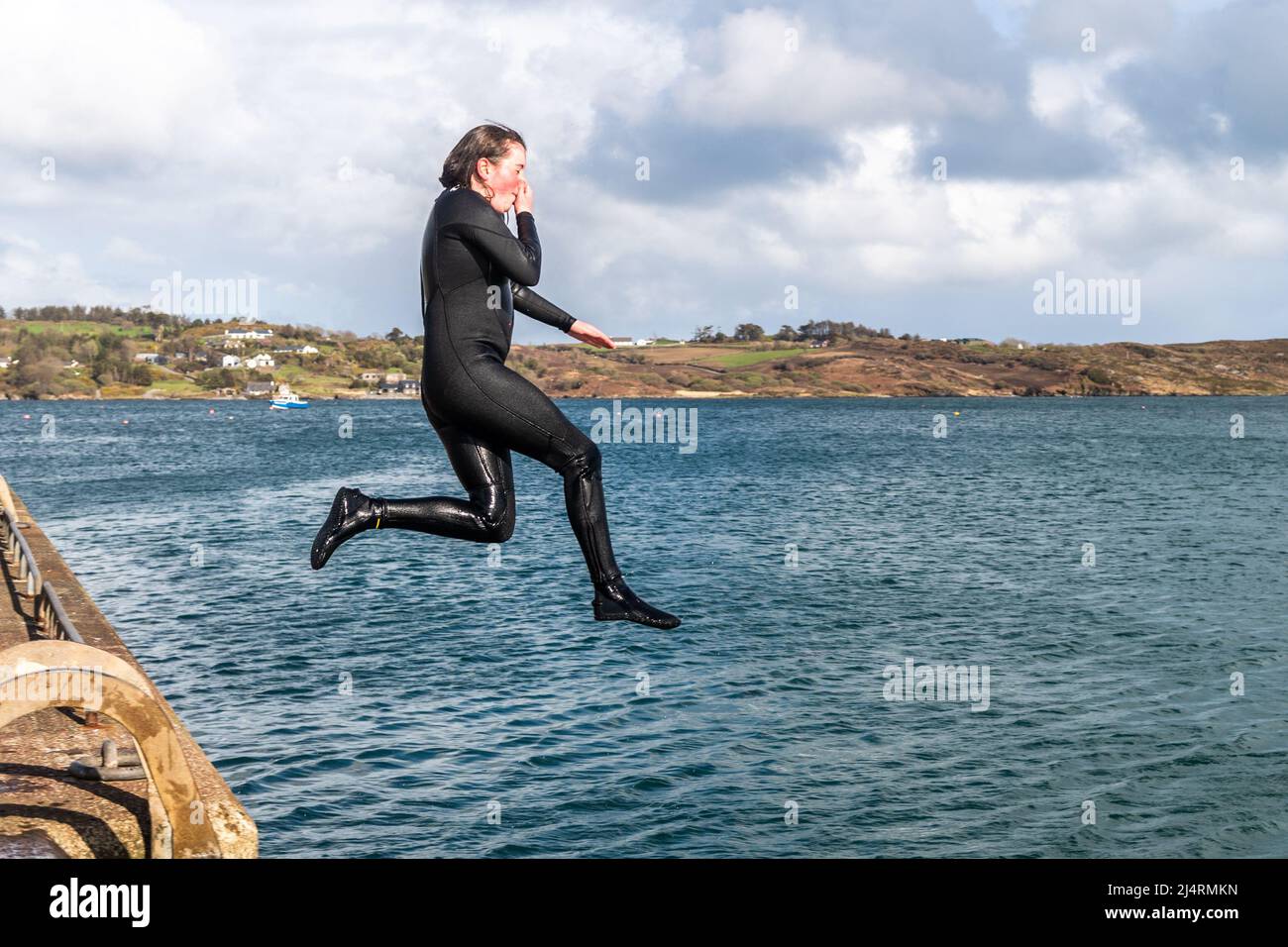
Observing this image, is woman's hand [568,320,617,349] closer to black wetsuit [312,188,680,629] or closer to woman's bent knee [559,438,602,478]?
black wetsuit [312,188,680,629]

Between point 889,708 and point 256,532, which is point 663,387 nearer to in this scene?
point 256,532

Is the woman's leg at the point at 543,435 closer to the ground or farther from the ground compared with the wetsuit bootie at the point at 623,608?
farther from the ground

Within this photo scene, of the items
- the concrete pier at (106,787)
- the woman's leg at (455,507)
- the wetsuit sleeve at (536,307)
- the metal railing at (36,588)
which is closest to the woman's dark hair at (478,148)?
the wetsuit sleeve at (536,307)

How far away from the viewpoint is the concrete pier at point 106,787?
714 cm

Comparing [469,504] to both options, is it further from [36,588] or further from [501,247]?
[36,588]

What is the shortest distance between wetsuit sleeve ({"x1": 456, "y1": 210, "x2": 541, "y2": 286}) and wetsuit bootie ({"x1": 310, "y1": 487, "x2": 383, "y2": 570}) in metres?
1.05

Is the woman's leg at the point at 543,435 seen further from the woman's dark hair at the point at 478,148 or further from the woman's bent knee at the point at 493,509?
the woman's dark hair at the point at 478,148

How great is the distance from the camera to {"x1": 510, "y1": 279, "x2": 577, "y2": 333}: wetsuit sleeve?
4.75 meters

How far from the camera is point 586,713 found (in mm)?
29781

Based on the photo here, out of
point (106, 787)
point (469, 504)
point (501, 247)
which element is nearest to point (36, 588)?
point (106, 787)

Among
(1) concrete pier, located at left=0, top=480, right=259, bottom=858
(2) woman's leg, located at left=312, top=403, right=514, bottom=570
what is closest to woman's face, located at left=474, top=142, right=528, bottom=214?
(2) woman's leg, located at left=312, top=403, right=514, bottom=570

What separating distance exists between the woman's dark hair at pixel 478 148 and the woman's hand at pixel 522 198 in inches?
5.1
